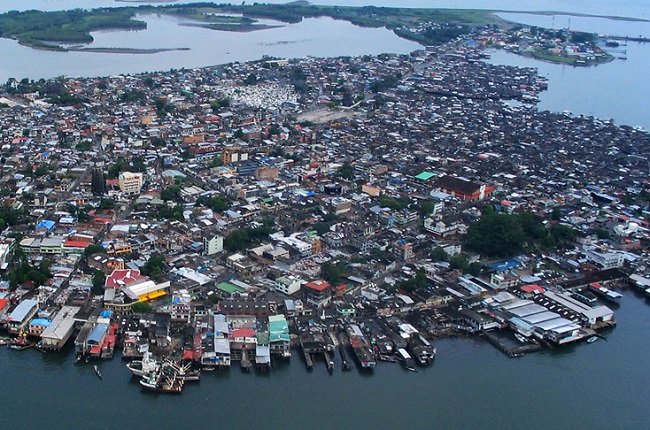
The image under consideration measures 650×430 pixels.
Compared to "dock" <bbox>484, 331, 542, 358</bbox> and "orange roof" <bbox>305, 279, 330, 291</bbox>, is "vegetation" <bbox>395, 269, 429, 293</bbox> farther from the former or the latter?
"dock" <bbox>484, 331, 542, 358</bbox>

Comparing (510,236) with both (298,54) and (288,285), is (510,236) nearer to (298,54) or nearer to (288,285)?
(288,285)

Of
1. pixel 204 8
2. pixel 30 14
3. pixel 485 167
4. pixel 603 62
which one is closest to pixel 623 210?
pixel 485 167

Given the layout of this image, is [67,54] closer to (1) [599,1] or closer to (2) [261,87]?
(2) [261,87]

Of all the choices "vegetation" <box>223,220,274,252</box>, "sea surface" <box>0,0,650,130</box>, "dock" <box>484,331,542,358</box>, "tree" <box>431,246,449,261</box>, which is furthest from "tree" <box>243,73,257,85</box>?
"dock" <box>484,331,542,358</box>

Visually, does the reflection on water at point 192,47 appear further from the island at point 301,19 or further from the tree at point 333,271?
the tree at point 333,271

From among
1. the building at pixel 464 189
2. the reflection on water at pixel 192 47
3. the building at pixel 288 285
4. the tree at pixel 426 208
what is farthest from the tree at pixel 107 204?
the reflection on water at pixel 192 47

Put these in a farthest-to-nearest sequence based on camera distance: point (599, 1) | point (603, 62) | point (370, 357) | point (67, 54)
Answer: point (599, 1) < point (603, 62) < point (67, 54) < point (370, 357)

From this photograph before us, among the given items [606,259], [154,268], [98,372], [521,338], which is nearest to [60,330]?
[98,372]
